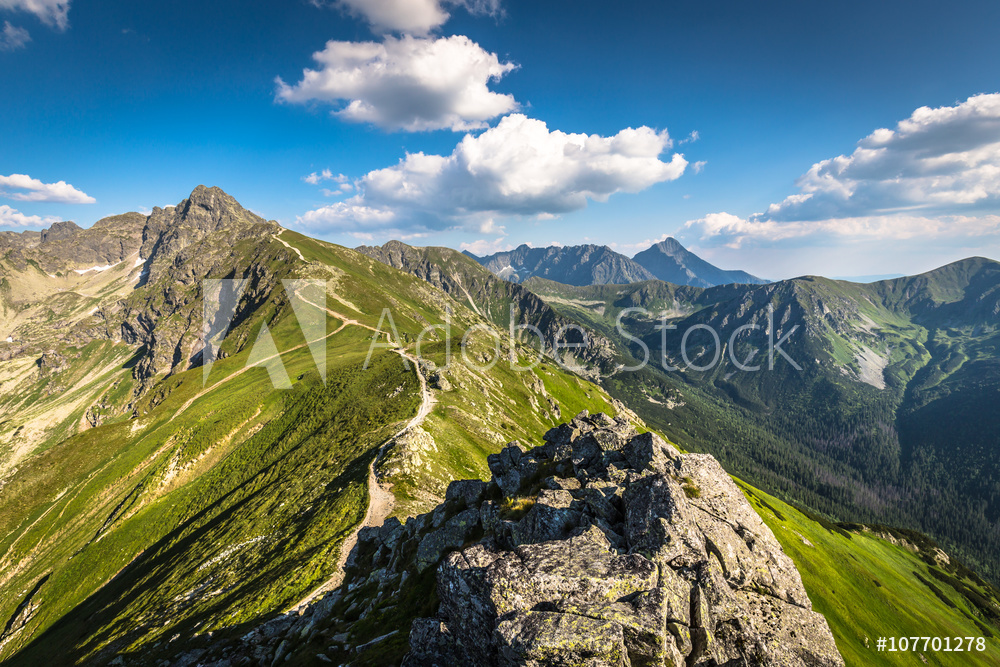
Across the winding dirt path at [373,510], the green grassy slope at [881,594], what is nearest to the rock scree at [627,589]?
the winding dirt path at [373,510]

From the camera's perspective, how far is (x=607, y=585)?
1716 cm

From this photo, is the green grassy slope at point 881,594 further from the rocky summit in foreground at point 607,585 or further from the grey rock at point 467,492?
the grey rock at point 467,492

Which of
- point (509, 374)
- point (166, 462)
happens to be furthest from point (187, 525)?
point (509, 374)

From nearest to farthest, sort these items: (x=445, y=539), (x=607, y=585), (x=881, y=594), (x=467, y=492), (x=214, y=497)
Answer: (x=607, y=585) < (x=445, y=539) < (x=467, y=492) < (x=214, y=497) < (x=881, y=594)

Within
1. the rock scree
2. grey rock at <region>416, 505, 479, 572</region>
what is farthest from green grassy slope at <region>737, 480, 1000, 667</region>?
grey rock at <region>416, 505, 479, 572</region>

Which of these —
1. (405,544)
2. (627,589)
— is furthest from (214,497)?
(627,589)

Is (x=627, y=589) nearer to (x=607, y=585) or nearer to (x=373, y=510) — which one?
(x=607, y=585)

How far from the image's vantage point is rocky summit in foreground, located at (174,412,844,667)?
1583cm

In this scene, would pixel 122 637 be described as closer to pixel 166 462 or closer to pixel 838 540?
pixel 166 462

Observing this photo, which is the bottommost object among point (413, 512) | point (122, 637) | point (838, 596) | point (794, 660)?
point (838, 596)

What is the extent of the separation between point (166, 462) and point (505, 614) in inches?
4817

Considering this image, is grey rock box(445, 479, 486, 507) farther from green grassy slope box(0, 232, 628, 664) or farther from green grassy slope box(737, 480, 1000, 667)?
green grassy slope box(737, 480, 1000, 667)

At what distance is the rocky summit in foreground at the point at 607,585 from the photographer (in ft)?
51.9

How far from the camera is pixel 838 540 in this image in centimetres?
13138
